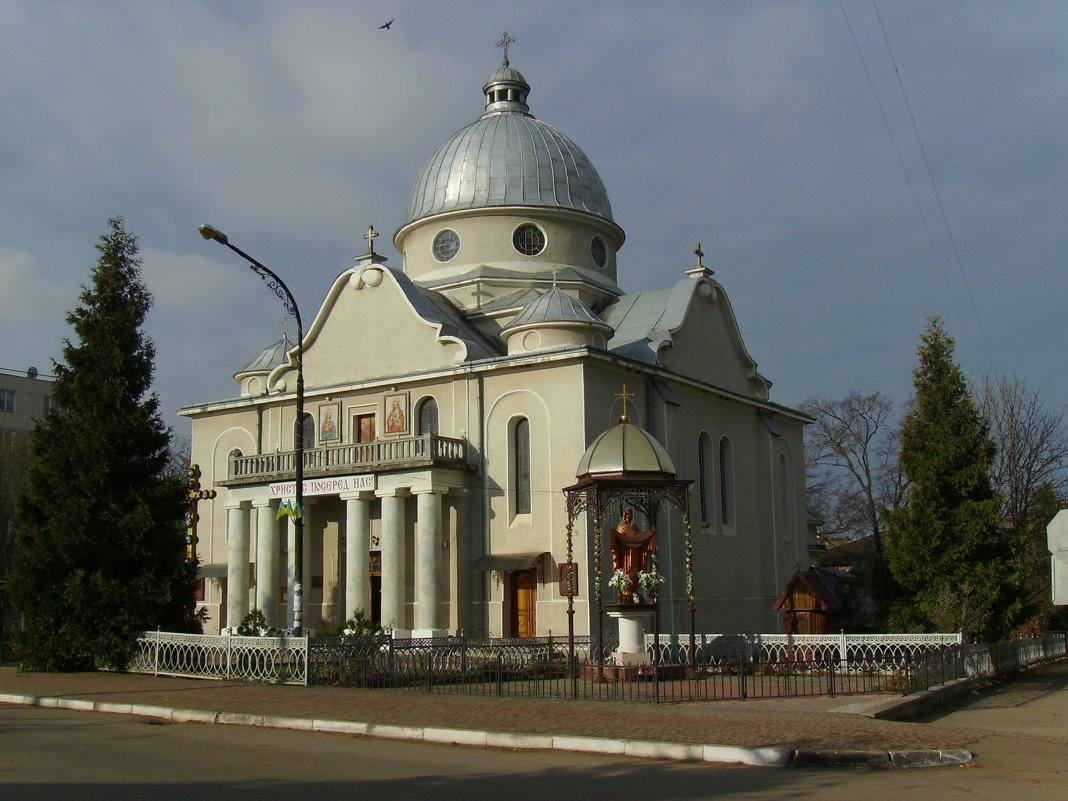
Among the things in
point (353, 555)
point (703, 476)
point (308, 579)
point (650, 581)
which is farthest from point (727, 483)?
point (308, 579)

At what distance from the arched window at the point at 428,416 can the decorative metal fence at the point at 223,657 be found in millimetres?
10859

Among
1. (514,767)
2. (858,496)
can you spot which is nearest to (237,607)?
(514,767)

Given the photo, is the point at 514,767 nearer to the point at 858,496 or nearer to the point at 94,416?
the point at 94,416

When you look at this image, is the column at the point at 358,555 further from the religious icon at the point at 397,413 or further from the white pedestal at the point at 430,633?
the religious icon at the point at 397,413

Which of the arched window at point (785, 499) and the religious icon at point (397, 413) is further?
the arched window at point (785, 499)

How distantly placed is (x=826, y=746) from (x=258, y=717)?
783 cm

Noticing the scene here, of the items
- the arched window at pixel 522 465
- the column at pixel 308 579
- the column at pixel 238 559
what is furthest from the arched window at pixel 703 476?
the column at pixel 238 559

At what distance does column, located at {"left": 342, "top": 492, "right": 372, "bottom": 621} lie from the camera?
29453mm

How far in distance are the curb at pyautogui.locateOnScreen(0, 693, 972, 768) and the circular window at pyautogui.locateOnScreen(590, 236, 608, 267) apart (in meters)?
25.6

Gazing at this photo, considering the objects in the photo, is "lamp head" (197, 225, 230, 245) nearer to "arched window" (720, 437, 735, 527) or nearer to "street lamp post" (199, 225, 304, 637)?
"street lamp post" (199, 225, 304, 637)

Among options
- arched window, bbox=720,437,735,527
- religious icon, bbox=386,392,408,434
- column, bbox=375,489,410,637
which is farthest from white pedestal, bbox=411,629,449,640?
arched window, bbox=720,437,735,527

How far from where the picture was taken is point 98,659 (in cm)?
2317

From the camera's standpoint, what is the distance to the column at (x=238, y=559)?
32.6m

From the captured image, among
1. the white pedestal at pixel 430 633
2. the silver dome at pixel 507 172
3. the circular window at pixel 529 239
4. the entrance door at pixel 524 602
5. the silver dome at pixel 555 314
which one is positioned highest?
the silver dome at pixel 507 172
